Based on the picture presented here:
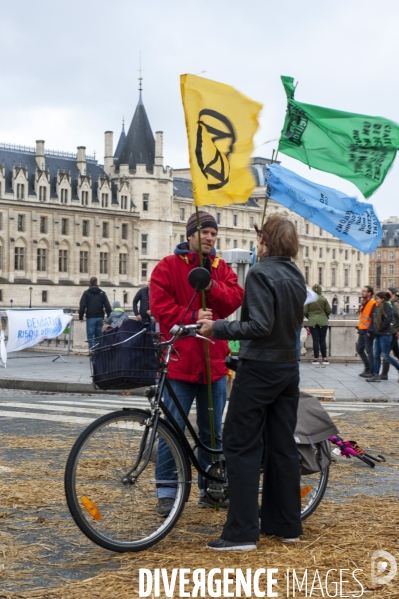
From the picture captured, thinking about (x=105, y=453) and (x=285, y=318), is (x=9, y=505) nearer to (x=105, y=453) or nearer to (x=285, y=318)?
(x=105, y=453)

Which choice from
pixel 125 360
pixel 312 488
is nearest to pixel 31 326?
pixel 312 488

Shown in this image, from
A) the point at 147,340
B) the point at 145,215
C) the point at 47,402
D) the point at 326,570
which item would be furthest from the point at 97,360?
the point at 145,215

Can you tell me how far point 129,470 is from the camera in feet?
16.5

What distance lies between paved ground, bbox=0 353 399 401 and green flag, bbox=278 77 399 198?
22.9 ft

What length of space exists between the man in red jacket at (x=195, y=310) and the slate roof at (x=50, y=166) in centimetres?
9367

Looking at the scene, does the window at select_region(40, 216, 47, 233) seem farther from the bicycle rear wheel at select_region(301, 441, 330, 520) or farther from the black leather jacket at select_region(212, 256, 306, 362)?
the black leather jacket at select_region(212, 256, 306, 362)

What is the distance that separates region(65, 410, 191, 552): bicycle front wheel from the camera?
469 centimetres

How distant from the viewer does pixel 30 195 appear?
98.4 meters

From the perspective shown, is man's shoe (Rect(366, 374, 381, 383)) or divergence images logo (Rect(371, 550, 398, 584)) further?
man's shoe (Rect(366, 374, 381, 383))

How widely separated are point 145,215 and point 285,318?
343 ft

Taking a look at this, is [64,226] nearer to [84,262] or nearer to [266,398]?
[84,262]

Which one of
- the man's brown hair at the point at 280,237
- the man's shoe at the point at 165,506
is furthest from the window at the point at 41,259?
the man's brown hair at the point at 280,237

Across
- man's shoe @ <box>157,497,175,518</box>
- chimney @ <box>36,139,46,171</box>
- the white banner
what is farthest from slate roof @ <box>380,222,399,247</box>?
man's shoe @ <box>157,497,175,518</box>

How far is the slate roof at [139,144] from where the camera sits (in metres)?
109
